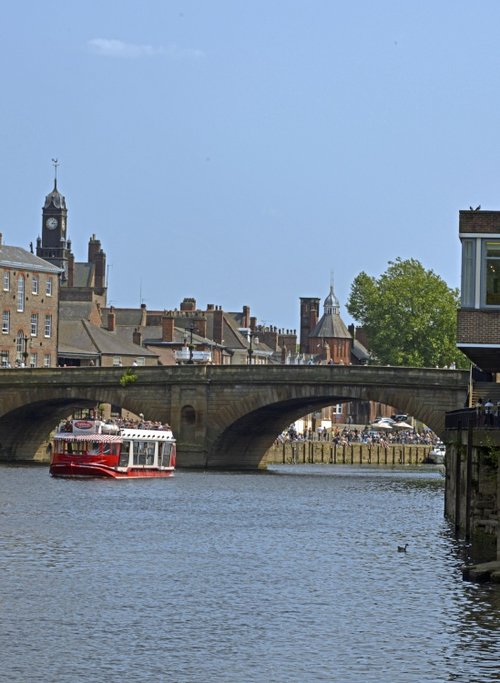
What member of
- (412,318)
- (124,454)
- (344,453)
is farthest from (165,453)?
(412,318)

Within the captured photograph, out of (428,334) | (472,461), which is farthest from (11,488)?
(428,334)

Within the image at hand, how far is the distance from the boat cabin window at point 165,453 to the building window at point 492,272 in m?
57.1

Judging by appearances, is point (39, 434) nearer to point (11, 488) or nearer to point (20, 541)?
point (11, 488)

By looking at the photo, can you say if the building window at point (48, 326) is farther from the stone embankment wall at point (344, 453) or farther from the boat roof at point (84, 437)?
the boat roof at point (84, 437)

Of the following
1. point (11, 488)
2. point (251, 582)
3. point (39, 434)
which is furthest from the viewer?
point (39, 434)

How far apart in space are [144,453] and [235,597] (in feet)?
200

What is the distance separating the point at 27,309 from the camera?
15112 centimetres

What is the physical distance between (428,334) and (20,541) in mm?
121947

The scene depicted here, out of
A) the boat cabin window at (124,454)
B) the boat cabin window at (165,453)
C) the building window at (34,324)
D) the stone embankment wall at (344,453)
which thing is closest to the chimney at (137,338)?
the stone embankment wall at (344,453)

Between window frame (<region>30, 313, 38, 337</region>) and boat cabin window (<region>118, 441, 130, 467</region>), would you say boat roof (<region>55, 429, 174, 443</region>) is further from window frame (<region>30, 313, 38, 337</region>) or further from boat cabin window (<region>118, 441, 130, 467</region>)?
Result: window frame (<region>30, 313, 38, 337</region>)

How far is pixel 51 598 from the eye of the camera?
4822cm

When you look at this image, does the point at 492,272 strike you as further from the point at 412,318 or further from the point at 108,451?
the point at 412,318

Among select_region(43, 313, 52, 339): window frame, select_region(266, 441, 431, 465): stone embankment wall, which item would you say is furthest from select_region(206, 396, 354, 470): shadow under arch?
select_region(43, 313, 52, 339): window frame

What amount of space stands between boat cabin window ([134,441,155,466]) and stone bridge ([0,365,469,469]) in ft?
41.3
